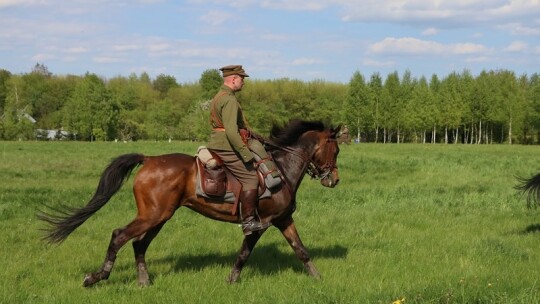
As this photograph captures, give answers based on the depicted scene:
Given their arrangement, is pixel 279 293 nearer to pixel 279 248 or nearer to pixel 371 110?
pixel 279 248

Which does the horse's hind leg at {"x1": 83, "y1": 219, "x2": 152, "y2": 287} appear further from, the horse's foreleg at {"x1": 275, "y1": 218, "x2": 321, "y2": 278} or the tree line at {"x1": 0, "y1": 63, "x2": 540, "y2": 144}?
the tree line at {"x1": 0, "y1": 63, "x2": 540, "y2": 144}

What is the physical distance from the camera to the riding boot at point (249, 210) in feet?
24.9

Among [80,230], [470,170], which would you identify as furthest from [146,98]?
[80,230]

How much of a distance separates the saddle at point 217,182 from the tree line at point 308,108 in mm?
69169

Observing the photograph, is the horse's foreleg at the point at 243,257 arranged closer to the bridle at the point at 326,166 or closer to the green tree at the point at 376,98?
the bridle at the point at 326,166

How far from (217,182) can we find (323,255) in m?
2.95

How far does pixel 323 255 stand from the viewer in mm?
9461

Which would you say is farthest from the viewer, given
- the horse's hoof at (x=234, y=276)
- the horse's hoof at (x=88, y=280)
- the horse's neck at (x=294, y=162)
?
the horse's neck at (x=294, y=162)

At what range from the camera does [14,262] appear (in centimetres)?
858

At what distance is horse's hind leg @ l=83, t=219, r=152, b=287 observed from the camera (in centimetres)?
734

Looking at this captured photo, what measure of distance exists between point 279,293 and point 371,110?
88281 mm

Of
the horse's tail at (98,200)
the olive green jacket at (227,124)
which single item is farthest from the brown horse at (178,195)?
the olive green jacket at (227,124)

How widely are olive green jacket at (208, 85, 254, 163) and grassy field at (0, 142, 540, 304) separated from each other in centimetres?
200

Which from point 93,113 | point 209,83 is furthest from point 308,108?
point 93,113
